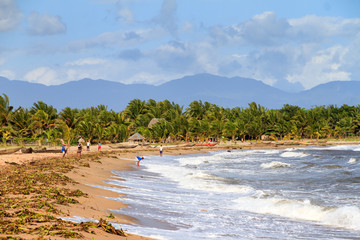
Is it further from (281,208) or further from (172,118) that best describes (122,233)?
(172,118)

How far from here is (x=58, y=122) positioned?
56.6 metres

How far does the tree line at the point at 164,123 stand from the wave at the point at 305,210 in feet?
121

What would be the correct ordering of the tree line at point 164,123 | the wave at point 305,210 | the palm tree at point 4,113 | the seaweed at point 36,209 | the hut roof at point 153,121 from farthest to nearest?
the hut roof at point 153,121 < the tree line at point 164,123 < the palm tree at point 4,113 < the wave at point 305,210 < the seaweed at point 36,209

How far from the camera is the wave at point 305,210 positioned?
12461 millimetres

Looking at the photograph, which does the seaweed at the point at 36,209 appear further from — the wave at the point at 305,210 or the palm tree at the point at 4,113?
the palm tree at the point at 4,113

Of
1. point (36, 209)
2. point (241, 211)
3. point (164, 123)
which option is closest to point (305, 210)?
point (241, 211)

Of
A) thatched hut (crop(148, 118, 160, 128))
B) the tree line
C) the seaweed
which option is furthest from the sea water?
thatched hut (crop(148, 118, 160, 128))

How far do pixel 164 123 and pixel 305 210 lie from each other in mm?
55978

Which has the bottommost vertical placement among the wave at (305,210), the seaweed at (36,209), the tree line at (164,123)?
the wave at (305,210)

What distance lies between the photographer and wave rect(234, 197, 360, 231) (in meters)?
12.5

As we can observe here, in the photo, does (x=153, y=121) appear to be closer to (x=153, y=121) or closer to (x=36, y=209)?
(x=153, y=121)

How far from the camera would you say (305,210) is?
13.8 meters

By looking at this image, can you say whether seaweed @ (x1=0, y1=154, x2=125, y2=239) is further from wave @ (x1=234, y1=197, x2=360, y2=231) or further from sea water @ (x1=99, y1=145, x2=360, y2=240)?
wave @ (x1=234, y1=197, x2=360, y2=231)

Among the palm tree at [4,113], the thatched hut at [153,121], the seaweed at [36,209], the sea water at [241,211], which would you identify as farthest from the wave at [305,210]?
the thatched hut at [153,121]
